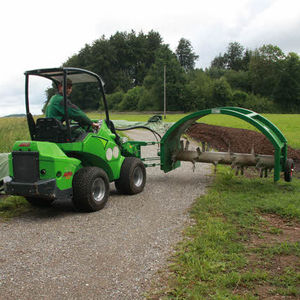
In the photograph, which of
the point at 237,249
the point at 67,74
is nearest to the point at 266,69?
the point at 67,74

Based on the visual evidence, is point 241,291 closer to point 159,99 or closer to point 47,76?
point 47,76

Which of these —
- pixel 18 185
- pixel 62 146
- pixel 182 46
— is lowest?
pixel 18 185

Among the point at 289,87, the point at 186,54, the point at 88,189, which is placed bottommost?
the point at 88,189

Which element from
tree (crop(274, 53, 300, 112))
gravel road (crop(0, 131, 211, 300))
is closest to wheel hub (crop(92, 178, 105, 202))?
gravel road (crop(0, 131, 211, 300))

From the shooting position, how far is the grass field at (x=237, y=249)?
3525mm

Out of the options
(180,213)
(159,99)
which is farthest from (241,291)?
(159,99)

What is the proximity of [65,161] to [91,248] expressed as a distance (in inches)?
68.2

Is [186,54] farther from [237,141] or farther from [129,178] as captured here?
[129,178]

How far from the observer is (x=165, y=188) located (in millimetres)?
8195

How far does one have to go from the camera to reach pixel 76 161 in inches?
243

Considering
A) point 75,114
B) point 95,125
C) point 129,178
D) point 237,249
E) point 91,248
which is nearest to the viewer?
point 237,249

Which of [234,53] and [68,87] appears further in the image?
[234,53]

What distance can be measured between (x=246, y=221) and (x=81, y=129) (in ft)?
10.6

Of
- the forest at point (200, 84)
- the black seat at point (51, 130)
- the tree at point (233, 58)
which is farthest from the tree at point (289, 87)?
the black seat at point (51, 130)
